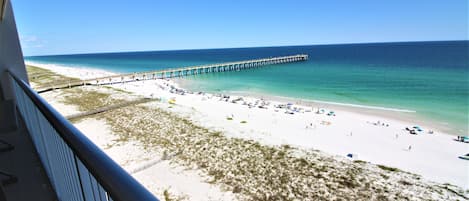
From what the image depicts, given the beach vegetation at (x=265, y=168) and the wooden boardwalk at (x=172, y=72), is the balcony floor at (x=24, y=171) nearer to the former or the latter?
the beach vegetation at (x=265, y=168)

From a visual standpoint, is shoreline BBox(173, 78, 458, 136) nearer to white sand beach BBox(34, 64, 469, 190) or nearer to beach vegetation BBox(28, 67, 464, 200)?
white sand beach BBox(34, 64, 469, 190)

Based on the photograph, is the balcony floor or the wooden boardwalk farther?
the wooden boardwalk

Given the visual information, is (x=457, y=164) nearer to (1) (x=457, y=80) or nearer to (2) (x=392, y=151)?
(2) (x=392, y=151)

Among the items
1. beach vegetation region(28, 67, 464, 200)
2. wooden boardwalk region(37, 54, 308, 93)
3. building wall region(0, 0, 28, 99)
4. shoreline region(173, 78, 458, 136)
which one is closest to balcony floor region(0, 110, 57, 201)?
building wall region(0, 0, 28, 99)

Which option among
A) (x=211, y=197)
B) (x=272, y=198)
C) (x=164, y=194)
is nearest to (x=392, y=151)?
(x=272, y=198)

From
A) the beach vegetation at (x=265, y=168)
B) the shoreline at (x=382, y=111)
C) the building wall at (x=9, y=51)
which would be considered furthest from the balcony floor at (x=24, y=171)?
the shoreline at (x=382, y=111)
